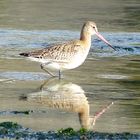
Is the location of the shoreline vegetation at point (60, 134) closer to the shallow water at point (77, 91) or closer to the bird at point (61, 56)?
the shallow water at point (77, 91)

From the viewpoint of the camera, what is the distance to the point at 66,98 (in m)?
13.3

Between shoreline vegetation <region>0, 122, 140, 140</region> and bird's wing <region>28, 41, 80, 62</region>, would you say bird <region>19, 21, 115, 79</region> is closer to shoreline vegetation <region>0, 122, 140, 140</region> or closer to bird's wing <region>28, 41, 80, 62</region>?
bird's wing <region>28, 41, 80, 62</region>

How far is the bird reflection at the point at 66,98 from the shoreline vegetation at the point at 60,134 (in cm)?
55

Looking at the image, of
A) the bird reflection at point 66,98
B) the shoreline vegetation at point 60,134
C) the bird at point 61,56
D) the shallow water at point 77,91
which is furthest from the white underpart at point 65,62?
the shoreline vegetation at point 60,134

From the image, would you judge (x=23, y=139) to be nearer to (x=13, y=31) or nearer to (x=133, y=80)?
(x=133, y=80)

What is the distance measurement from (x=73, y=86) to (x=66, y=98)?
125cm

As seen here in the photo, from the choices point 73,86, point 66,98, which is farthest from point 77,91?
point 66,98

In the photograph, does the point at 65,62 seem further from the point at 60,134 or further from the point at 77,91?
the point at 60,134

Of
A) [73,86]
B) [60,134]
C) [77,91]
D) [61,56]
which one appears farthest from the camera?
[61,56]

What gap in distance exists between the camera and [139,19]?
25.8m

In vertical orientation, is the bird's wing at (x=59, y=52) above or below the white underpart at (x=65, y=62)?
above

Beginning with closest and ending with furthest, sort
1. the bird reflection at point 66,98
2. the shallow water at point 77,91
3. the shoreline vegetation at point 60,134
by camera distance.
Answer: the shoreline vegetation at point 60,134
the shallow water at point 77,91
the bird reflection at point 66,98

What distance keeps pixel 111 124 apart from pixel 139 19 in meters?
14.6

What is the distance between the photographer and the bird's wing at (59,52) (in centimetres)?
1586
